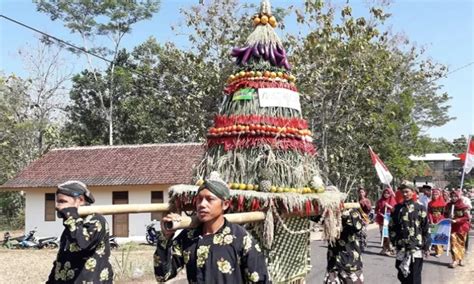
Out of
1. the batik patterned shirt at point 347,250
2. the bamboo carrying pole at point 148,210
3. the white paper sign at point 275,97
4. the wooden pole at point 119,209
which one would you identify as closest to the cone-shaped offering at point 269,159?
the white paper sign at point 275,97

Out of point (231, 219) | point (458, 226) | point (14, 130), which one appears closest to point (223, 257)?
point (231, 219)

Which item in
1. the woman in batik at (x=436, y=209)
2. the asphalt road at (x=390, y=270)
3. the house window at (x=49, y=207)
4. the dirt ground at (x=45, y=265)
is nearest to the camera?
the asphalt road at (x=390, y=270)

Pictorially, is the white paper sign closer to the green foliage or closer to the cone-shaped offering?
the cone-shaped offering

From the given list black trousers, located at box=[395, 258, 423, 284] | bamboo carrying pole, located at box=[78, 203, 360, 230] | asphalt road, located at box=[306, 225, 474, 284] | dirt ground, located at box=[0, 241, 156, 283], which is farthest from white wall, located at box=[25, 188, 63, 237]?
bamboo carrying pole, located at box=[78, 203, 360, 230]

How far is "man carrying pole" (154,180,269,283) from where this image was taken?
337cm

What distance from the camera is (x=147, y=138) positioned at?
28.9 meters

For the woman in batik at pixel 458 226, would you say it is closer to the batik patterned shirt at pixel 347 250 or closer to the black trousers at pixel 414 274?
the black trousers at pixel 414 274

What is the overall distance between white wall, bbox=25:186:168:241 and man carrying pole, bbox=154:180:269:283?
16622mm

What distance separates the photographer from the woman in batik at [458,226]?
493 inches

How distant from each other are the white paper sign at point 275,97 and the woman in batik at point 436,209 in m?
9.25

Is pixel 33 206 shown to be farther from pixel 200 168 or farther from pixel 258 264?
pixel 258 264

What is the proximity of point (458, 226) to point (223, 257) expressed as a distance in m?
10.6

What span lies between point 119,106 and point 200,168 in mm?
24840

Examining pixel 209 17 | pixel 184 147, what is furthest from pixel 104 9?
pixel 184 147
